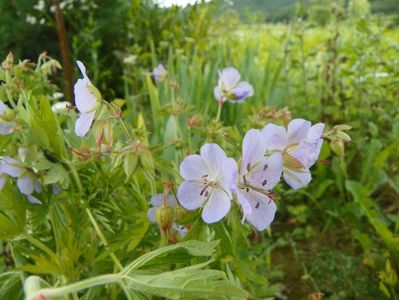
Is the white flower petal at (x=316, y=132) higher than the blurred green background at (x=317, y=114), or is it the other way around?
the white flower petal at (x=316, y=132)

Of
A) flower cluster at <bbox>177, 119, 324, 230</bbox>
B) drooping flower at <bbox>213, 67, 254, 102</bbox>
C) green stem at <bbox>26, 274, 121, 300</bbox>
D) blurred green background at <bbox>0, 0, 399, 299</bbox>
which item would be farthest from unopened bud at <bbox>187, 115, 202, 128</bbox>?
green stem at <bbox>26, 274, 121, 300</bbox>

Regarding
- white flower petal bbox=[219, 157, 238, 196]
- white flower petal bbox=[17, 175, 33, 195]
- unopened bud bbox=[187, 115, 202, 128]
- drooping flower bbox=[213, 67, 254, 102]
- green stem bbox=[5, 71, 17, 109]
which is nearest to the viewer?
white flower petal bbox=[219, 157, 238, 196]

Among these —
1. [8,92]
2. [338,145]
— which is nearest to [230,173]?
[338,145]

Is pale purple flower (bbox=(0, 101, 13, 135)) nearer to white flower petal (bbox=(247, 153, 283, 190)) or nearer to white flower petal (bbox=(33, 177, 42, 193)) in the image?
white flower petal (bbox=(33, 177, 42, 193))

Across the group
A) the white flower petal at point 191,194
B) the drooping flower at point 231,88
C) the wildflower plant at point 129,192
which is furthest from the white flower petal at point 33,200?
the drooping flower at point 231,88

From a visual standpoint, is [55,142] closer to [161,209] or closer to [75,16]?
[161,209]

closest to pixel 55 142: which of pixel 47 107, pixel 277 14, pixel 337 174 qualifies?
pixel 47 107

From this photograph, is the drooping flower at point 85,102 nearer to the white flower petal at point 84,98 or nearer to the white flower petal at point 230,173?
the white flower petal at point 84,98
